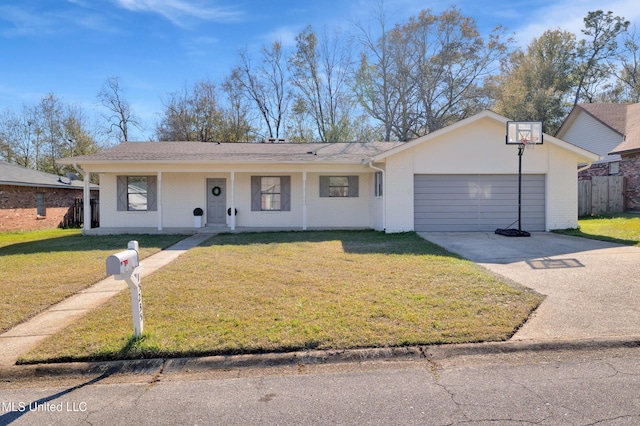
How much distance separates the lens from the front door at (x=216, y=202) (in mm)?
15773

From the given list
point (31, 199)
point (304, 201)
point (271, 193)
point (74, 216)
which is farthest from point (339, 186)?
point (74, 216)

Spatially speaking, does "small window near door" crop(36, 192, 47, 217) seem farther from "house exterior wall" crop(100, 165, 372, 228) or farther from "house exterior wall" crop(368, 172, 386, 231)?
"house exterior wall" crop(368, 172, 386, 231)

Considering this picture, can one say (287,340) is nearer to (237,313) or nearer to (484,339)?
(237,313)

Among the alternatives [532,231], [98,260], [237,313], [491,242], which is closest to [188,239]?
[98,260]

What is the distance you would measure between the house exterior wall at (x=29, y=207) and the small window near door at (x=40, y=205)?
0.33 ft

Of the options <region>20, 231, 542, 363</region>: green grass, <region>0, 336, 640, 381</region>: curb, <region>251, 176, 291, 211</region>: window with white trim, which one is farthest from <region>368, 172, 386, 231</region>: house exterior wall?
<region>0, 336, 640, 381</region>: curb

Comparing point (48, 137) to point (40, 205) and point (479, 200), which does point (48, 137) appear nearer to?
point (40, 205)

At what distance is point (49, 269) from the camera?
Result: 8.16 m

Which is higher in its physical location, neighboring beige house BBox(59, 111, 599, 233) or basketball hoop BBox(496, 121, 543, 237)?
basketball hoop BBox(496, 121, 543, 237)

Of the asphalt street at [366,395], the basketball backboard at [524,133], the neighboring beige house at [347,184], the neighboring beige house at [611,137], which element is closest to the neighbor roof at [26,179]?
the neighboring beige house at [347,184]

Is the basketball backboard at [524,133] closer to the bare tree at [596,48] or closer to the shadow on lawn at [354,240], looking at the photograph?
the shadow on lawn at [354,240]

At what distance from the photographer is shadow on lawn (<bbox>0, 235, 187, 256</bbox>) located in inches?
426

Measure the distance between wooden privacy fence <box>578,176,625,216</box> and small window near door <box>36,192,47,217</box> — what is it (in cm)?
2581

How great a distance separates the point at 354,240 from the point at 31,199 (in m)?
16.0
